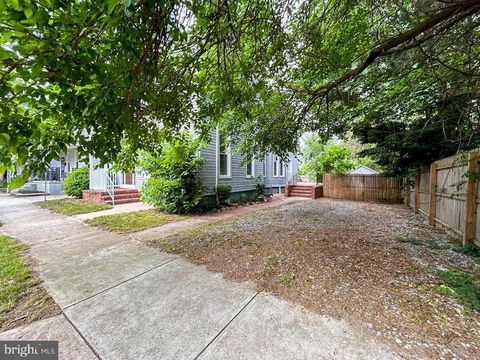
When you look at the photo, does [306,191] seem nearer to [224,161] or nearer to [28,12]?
[224,161]

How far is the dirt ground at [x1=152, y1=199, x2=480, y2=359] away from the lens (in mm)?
1974

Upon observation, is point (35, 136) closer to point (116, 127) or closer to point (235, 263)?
point (116, 127)

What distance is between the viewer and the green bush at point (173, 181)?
7.06 m

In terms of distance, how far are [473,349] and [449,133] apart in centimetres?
639

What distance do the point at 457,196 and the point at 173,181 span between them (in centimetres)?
699

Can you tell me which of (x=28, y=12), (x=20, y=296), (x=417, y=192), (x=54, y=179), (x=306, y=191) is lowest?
(x=20, y=296)

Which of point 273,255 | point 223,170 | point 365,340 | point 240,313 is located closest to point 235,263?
point 273,255

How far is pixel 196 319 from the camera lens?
7.16ft

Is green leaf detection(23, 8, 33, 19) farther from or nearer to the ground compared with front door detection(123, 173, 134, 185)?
farther from the ground

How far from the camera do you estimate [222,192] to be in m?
9.18

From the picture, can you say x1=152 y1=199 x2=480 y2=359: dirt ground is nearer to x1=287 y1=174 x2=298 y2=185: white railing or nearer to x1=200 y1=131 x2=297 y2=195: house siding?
x1=200 y1=131 x2=297 y2=195: house siding

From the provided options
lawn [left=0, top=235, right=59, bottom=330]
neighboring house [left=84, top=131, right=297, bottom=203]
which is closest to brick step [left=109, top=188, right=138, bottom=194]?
neighboring house [left=84, top=131, right=297, bottom=203]

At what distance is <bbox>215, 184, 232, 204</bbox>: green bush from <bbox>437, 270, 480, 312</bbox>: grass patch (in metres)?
7.12

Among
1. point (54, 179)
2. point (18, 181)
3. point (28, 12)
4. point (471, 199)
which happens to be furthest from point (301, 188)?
point (54, 179)
